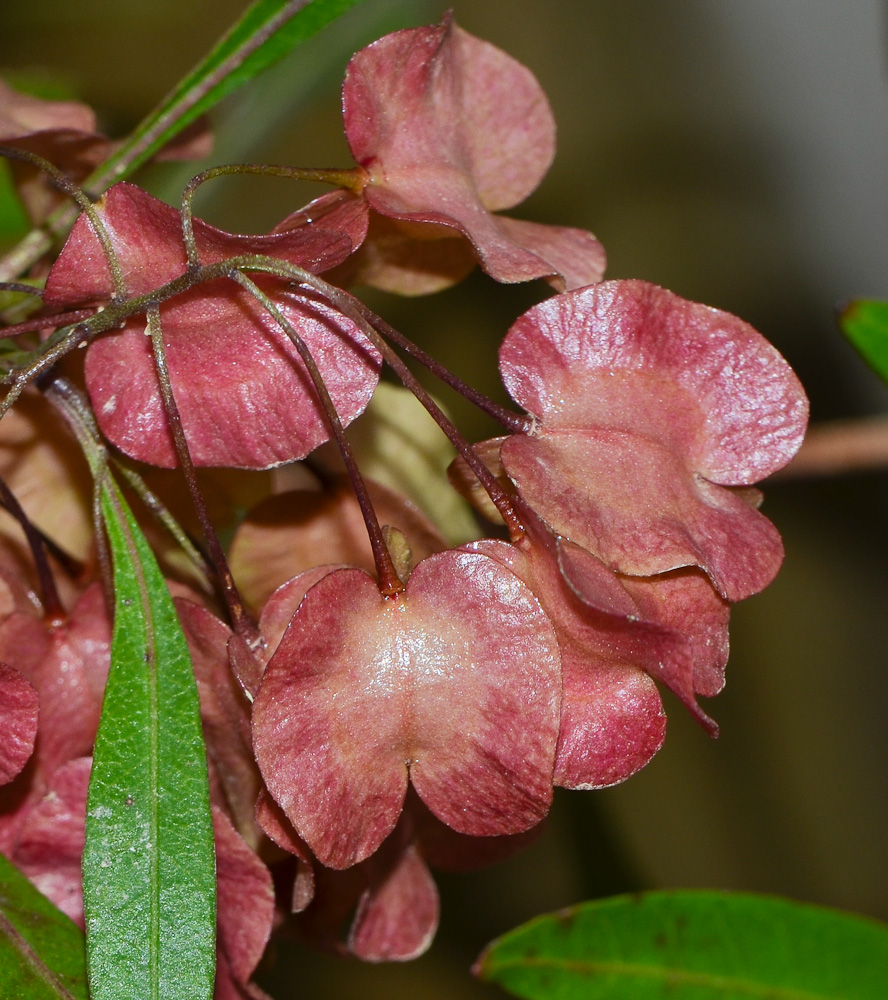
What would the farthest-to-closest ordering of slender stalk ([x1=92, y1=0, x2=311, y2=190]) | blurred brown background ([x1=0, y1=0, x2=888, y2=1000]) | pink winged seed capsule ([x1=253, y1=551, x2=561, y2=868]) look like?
blurred brown background ([x1=0, y1=0, x2=888, y2=1000]), slender stalk ([x1=92, y1=0, x2=311, y2=190]), pink winged seed capsule ([x1=253, y1=551, x2=561, y2=868])

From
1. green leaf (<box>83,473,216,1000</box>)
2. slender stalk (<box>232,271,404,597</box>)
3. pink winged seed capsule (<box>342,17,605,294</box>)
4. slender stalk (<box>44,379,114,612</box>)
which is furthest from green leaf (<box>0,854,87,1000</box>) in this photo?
pink winged seed capsule (<box>342,17,605,294</box>)

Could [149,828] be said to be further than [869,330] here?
No

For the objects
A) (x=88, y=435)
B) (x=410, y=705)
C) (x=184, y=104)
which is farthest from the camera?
(x=184, y=104)

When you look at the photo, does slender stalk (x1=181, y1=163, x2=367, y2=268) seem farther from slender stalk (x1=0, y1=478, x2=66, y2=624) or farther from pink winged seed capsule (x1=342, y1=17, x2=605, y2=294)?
slender stalk (x1=0, y1=478, x2=66, y2=624)

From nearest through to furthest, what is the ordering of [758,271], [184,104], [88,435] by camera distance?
[88,435], [184,104], [758,271]

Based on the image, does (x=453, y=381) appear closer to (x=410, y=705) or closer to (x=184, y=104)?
(x=410, y=705)

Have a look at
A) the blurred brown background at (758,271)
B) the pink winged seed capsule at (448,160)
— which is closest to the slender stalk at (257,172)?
the pink winged seed capsule at (448,160)

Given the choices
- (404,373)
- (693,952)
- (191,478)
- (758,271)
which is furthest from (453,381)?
(758,271)
